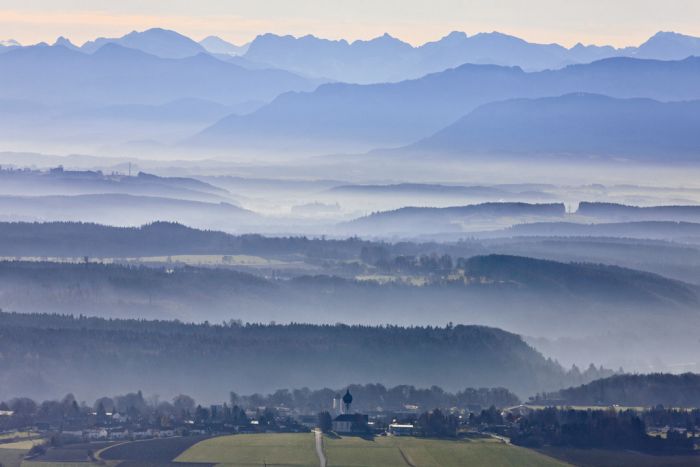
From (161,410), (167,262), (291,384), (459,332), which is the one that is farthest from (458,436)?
(167,262)

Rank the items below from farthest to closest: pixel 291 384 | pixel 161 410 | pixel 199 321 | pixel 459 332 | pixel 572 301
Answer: pixel 572 301 → pixel 199 321 → pixel 459 332 → pixel 291 384 → pixel 161 410

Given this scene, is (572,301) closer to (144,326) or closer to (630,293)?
(630,293)

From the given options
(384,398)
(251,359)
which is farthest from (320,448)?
(251,359)

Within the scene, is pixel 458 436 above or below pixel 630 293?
below

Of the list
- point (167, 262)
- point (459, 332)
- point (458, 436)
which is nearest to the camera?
point (458, 436)

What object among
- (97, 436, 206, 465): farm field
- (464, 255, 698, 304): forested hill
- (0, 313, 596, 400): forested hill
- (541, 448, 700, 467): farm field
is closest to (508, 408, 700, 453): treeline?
(541, 448, 700, 467): farm field

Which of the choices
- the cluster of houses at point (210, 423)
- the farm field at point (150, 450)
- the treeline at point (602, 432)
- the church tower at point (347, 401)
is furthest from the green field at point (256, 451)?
the treeline at point (602, 432)

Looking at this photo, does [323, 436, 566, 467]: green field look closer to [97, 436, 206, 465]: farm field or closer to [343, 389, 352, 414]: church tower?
[97, 436, 206, 465]: farm field
